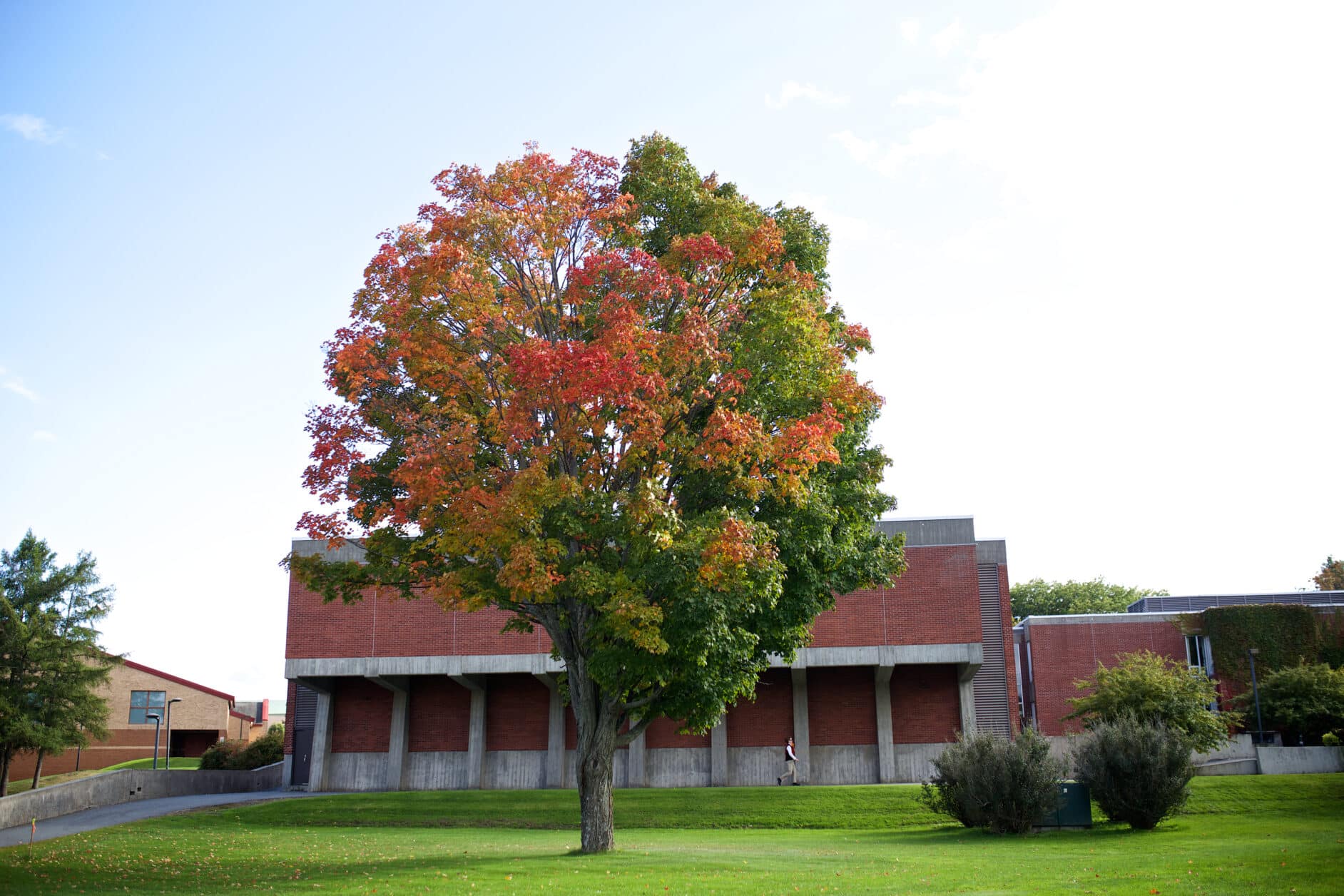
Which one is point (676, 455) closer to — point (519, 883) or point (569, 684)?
point (569, 684)

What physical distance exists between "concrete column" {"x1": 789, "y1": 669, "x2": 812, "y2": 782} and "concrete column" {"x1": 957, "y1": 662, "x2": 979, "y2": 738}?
5.74 metres

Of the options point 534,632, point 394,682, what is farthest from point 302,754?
point 534,632

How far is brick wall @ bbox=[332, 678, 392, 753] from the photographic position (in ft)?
136

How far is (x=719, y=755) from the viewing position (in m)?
39.3

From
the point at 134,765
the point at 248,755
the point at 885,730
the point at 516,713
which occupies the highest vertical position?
the point at 516,713

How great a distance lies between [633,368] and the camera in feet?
55.5

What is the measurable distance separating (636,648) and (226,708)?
54.5 meters

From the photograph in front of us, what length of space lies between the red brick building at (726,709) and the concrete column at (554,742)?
61 millimetres

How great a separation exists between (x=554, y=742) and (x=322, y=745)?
→ 9350mm

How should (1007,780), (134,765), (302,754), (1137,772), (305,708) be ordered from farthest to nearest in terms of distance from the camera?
1. (134,765)
2. (305,708)
3. (302,754)
4. (1137,772)
5. (1007,780)

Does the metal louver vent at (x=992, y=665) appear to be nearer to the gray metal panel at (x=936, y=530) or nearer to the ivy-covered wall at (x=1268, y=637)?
the gray metal panel at (x=936, y=530)

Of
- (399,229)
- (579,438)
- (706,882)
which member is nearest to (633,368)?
(579,438)

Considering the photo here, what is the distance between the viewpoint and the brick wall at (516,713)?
40656 millimetres

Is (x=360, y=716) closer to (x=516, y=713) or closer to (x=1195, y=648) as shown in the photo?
(x=516, y=713)
